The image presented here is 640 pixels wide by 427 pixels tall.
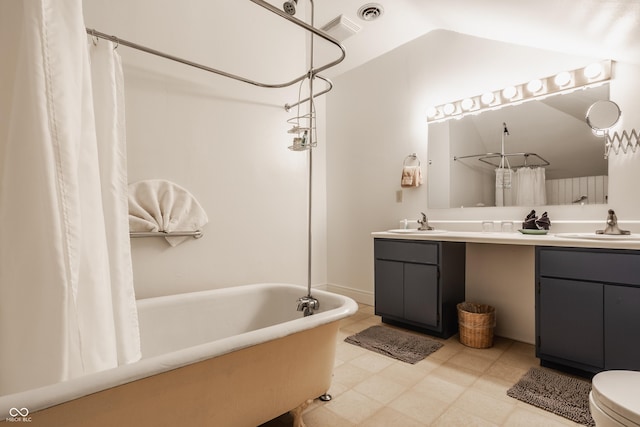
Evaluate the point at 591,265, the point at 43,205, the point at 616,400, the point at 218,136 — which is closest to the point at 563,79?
the point at 591,265

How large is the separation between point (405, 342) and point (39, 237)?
219cm

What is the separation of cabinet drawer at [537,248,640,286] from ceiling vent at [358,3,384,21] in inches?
81.9

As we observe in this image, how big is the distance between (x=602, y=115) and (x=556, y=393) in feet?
5.59

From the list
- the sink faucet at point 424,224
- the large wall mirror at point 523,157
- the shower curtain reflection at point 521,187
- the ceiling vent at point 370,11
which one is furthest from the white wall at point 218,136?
the shower curtain reflection at point 521,187

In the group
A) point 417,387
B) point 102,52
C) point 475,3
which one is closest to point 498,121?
point 475,3

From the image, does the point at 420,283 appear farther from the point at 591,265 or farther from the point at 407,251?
the point at 591,265

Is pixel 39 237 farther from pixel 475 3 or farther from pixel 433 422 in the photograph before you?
pixel 475 3

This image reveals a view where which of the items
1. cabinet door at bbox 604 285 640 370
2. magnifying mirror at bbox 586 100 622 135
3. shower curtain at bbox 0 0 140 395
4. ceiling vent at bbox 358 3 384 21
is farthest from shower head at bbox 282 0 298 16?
cabinet door at bbox 604 285 640 370

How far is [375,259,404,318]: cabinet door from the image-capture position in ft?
8.18

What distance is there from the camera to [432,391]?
166 centimetres

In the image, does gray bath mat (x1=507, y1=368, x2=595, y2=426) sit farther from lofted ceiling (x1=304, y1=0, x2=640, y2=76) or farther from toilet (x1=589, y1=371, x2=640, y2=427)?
lofted ceiling (x1=304, y1=0, x2=640, y2=76)

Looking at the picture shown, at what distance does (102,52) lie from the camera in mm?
1291

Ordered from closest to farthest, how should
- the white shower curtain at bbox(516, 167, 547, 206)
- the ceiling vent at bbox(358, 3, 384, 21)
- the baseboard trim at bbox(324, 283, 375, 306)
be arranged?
the white shower curtain at bbox(516, 167, 547, 206)
the ceiling vent at bbox(358, 3, 384, 21)
the baseboard trim at bbox(324, 283, 375, 306)

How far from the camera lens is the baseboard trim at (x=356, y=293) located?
128 inches
